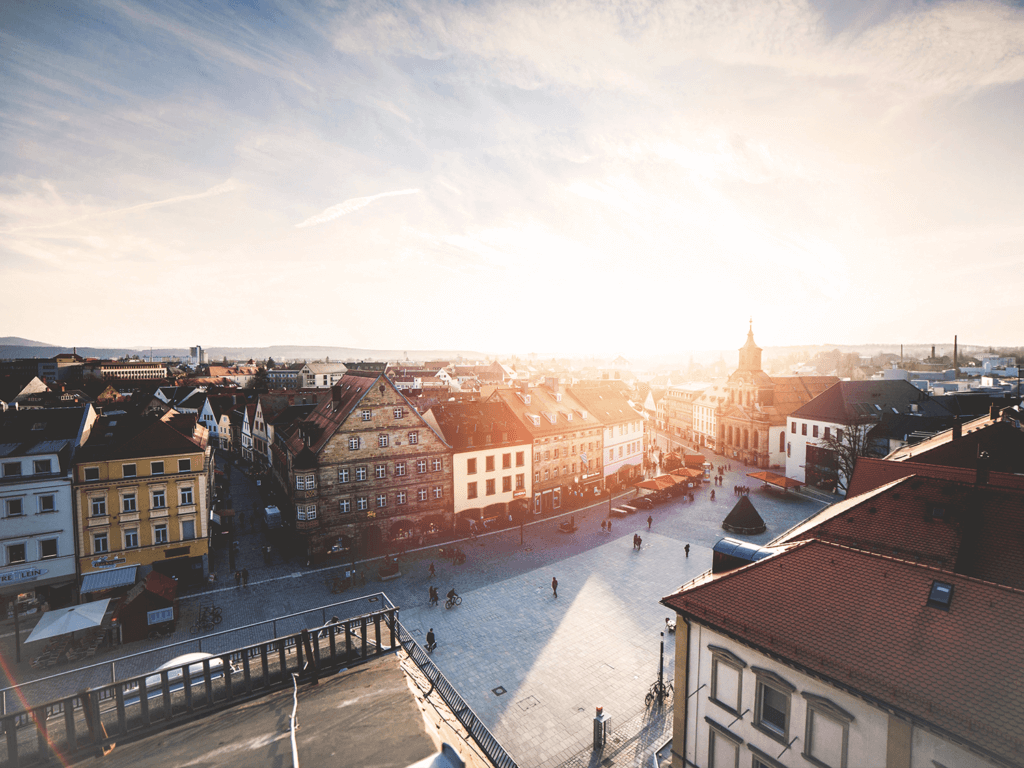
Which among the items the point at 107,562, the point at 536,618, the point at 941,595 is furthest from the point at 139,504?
the point at 941,595

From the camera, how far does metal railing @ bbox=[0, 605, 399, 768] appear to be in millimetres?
9703

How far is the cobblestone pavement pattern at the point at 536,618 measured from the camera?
19.2 metres

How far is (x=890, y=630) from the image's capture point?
11.4 m

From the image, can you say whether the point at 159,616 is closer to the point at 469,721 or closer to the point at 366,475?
the point at 366,475

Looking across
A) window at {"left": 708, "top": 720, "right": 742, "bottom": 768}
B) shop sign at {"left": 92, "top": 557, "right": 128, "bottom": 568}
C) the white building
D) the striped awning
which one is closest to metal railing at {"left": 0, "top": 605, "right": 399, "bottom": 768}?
window at {"left": 708, "top": 720, "right": 742, "bottom": 768}

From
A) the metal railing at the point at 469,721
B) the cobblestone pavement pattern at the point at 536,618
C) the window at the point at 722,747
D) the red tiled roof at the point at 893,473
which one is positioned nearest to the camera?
the window at the point at 722,747

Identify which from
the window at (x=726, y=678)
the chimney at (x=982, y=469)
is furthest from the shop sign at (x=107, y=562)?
the chimney at (x=982, y=469)

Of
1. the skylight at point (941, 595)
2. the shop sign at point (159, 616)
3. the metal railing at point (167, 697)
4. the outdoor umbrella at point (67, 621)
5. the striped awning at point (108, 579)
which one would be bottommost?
the shop sign at point (159, 616)

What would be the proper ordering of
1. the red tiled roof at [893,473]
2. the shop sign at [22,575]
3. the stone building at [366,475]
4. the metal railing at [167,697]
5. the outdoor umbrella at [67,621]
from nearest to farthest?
the metal railing at [167,697] < the red tiled roof at [893,473] < the outdoor umbrella at [67,621] < the shop sign at [22,575] < the stone building at [366,475]

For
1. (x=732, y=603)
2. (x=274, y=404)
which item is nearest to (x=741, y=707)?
(x=732, y=603)

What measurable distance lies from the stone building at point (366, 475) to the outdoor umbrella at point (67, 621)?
11870 millimetres

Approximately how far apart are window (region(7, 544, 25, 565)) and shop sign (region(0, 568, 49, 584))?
1.86ft

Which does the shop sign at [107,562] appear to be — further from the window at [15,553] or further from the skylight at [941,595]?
the skylight at [941,595]

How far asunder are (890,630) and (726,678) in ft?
15.2
